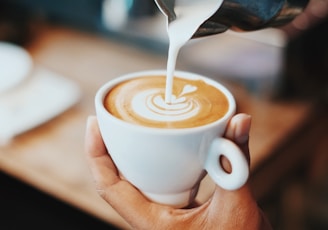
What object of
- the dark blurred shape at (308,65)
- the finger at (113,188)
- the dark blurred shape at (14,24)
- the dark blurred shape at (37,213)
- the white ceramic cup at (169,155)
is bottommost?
the dark blurred shape at (37,213)

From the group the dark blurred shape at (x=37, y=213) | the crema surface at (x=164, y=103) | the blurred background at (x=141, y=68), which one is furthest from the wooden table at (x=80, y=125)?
the crema surface at (x=164, y=103)

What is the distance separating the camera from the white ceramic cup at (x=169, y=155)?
0.49 metres

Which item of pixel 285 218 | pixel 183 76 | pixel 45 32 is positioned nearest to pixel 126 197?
pixel 183 76

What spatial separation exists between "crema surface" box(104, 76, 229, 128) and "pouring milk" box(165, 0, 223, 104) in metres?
0.02

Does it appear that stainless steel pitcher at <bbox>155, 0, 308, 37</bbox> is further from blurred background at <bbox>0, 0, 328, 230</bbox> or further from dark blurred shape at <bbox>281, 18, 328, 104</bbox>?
dark blurred shape at <bbox>281, 18, 328, 104</bbox>

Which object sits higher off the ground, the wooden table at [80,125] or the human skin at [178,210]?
the human skin at [178,210]

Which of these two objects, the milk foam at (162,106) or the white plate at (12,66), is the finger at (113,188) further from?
the white plate at (12,66)

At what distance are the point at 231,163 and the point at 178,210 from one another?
0.30 feet

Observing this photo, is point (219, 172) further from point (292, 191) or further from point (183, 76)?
point (292, 191)

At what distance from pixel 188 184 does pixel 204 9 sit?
18 cm

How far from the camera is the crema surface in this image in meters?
0.53

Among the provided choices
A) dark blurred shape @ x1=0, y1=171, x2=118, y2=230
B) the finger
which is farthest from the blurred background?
the finger

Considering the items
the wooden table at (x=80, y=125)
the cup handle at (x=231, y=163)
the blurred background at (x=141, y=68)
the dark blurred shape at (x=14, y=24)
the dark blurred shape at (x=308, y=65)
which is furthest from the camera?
the dark blurred shape at (x=14, y=24)

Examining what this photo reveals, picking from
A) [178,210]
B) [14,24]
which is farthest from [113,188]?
[14,24]
